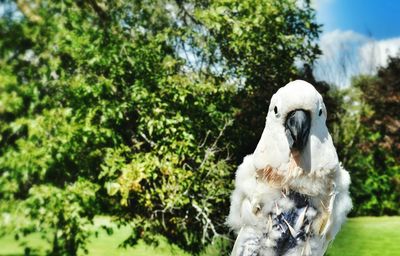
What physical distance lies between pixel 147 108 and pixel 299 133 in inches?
141

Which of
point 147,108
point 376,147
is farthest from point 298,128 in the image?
point 376,147

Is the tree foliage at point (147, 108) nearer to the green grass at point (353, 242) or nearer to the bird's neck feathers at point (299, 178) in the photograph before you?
the green grass at point (353, 242)

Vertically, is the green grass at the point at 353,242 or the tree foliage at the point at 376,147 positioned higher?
the tree foliage at the point at 376,147

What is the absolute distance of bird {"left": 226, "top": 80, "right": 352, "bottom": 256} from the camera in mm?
2467

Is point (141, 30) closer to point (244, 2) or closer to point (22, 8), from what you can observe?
point (244, 2)

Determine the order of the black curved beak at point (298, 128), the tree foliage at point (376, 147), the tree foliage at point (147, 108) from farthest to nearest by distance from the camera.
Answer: the tree foliage at point (376, 147)
the tree foliage at point (147, 108)
the black curved beak at point (298, 128)

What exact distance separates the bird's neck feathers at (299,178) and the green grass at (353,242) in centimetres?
406

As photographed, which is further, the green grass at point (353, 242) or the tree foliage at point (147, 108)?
the green grass at point (353, 242)

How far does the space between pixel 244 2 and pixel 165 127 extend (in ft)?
5.83

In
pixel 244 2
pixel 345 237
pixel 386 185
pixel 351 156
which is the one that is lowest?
pixel 345 237

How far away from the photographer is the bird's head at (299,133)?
2.43 meters

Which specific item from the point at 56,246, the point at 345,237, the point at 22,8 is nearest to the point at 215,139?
the point at 56,246

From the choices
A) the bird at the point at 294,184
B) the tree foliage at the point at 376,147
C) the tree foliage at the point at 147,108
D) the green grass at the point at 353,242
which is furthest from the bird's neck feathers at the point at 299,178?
the tree foliage at the point at 376,147

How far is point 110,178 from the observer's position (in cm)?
563
